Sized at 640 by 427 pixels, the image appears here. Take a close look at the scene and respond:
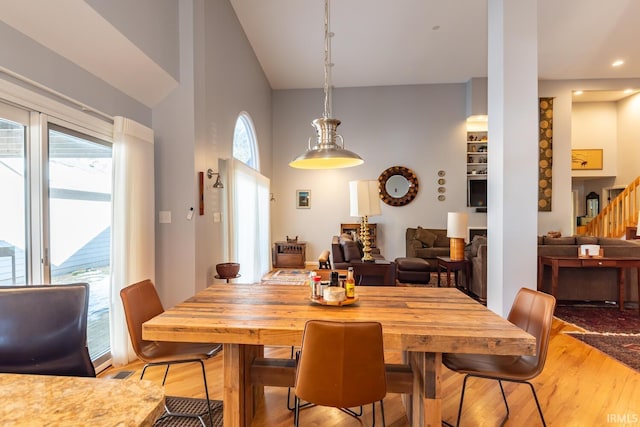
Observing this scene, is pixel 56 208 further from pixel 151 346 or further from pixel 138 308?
pixel 151 346

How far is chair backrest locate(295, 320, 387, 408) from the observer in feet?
3.94

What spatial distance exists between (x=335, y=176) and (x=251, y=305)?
5739mm

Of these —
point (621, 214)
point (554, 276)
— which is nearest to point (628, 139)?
point (621, 214)

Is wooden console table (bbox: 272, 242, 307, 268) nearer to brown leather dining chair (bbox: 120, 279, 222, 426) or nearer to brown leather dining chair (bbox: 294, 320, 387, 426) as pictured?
brown leather dining chair (bbox: 120, 279, 222, 426)

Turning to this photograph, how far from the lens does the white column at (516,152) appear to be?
2906mm

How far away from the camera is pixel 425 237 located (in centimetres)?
655

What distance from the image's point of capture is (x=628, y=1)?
4.11 metres

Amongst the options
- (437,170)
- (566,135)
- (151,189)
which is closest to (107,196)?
(151,189)

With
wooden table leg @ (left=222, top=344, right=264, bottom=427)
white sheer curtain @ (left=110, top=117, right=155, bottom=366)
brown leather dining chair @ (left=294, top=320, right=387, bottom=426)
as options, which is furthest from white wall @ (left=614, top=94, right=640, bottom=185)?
white sheer curtain @ (left=110, top=117, right=155, bottom=366)

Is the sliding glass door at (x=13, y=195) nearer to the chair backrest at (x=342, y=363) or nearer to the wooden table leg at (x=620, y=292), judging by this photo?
the chair backrest at (x=342, y=363)

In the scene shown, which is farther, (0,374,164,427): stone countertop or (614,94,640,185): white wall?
(614,94,640,185): white wall

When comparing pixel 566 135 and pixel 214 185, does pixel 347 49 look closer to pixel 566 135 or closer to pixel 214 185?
pixel 214 185

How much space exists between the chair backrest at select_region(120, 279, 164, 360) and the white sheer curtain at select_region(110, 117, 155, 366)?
0.73m

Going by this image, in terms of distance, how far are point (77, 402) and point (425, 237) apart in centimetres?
649
